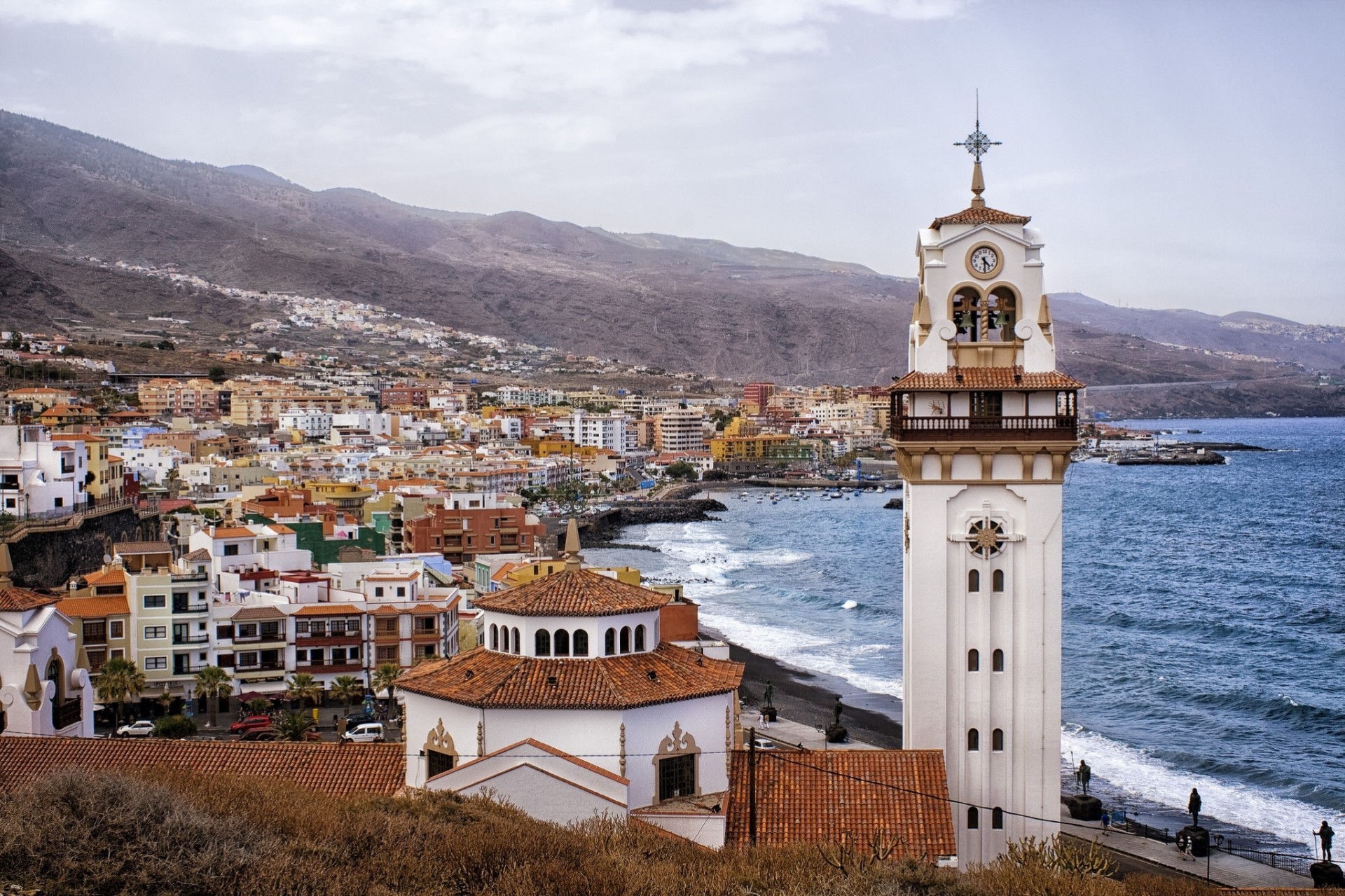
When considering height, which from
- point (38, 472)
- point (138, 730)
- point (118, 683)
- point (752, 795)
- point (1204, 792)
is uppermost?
point (38, 472)

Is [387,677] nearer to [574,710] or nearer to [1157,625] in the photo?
[574,710]

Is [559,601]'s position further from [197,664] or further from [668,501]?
[668,501]

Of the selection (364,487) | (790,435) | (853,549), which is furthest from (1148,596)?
(790,435)

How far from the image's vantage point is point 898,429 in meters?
20.0

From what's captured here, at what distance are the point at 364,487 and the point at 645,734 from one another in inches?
2324

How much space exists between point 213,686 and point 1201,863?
2161cm

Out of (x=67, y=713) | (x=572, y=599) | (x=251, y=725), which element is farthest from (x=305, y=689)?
(x=572, y=599)

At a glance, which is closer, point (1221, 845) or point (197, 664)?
point (1221, 845)

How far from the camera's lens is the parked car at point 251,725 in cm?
2956

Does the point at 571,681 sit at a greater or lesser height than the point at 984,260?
lesser

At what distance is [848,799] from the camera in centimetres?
1792

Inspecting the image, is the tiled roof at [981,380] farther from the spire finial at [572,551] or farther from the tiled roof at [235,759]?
the tiled roof at [235,759]

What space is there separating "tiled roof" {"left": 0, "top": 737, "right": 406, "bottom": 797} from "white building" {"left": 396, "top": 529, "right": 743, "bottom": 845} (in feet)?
2.54

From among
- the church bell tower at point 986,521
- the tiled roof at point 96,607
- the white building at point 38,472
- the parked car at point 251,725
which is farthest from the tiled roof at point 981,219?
the white building at point 38,472
